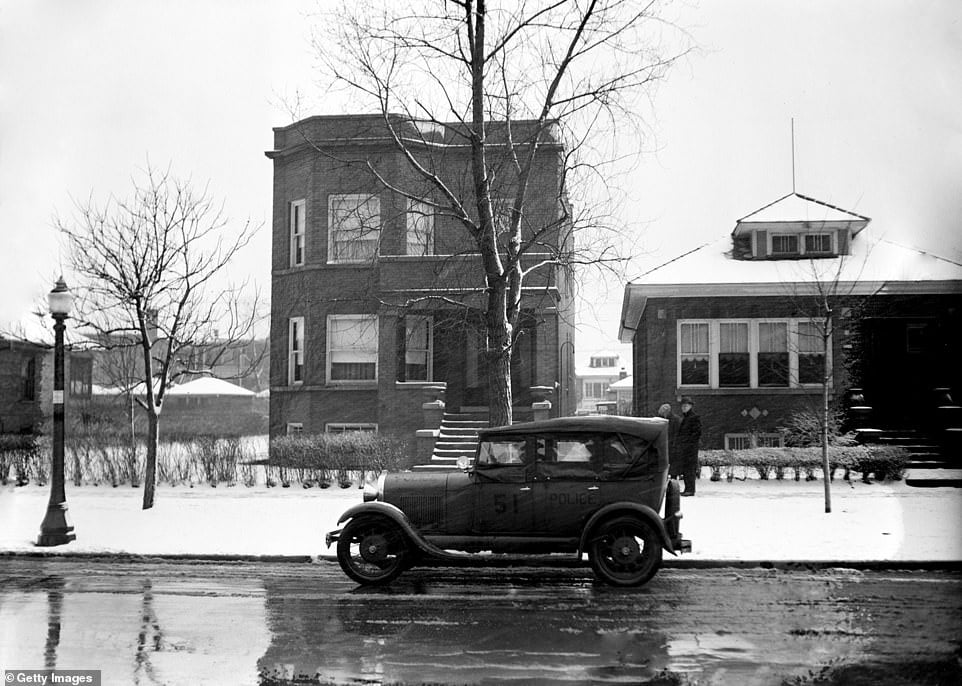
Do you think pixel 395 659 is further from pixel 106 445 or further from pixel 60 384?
pixel 106 445

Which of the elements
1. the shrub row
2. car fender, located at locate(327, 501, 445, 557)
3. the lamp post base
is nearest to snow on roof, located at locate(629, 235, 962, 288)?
the shrub row

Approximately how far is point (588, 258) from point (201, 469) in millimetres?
9525

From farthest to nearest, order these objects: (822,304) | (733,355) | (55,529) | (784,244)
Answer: (784,244)
(733,355)
(822,304)
(55,529)

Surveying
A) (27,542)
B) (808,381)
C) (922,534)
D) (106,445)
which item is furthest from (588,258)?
(106,445)

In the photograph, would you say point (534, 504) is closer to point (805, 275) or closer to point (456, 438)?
point (456, 438)

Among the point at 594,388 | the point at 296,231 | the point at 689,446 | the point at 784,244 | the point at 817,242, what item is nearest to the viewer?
the point at 689,446

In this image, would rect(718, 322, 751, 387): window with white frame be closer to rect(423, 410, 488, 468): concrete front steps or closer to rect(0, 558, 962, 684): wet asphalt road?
rect(423, 410, 488, 468): concrete front steps

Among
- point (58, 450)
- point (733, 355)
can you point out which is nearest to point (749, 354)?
point (733, 355)

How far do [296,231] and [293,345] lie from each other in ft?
11.2

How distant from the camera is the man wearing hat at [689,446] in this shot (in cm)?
1576

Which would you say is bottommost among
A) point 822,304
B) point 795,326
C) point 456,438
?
point 456,438

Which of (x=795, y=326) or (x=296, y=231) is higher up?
(x=296, y=231)

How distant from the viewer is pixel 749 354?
21.3m

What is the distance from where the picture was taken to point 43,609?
8.44 meters
